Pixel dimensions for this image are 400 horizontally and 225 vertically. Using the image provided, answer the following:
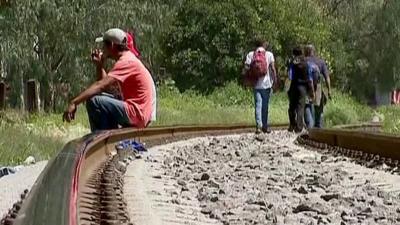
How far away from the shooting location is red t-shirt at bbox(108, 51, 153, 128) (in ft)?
29.4

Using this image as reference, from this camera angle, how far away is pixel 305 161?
1045 centimetres

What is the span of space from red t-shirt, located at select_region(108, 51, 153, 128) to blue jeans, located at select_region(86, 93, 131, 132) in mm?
88

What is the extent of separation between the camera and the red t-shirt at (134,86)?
8.96 meters

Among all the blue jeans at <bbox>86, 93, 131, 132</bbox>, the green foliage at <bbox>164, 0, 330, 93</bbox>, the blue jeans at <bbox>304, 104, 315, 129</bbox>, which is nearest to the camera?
the blue jeans at <bbox>86, 93, 131, 132</bbox>

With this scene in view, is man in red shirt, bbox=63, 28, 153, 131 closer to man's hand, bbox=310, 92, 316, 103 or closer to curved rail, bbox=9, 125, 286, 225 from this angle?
curved rail, bbox=9, 125, 286, 225

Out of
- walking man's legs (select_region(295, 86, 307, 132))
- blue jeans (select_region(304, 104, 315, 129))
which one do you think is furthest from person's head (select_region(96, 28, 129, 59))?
blue jeans (select_region(304, 104, 315, 129))

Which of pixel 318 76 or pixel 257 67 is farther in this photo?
pixel 318 76

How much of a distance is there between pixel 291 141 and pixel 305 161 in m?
4.09

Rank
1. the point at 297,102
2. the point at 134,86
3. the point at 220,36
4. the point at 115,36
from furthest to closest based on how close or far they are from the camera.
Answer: the point at 220,36, the point at 297,102, the point at 134,86, the point at 115,36

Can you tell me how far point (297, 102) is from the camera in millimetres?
16547

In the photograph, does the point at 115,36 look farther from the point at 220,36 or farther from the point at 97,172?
the point at 220,36

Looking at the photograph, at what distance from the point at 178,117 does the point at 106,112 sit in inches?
669

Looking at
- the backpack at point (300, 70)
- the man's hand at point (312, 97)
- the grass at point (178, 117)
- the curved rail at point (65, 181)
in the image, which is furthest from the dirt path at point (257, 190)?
the backpack at point (300, 70)

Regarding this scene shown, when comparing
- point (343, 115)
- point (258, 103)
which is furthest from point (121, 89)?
point (343, 115)
